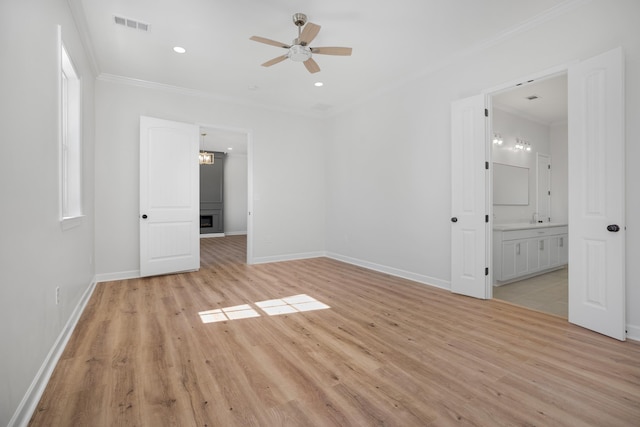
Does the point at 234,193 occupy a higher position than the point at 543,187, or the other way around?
the point at 234,193

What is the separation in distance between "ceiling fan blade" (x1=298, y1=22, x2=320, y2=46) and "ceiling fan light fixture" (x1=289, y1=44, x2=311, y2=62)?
0.06 metres

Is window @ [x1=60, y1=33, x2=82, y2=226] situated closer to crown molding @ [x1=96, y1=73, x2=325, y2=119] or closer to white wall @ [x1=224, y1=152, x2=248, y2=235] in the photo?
crown molding @ [x1=96, y1=73, x2=325, y2=119]

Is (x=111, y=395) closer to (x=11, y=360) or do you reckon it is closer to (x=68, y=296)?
(x=11, y=360)

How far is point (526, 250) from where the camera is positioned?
4.61 m

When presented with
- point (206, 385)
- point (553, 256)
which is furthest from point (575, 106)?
point (206, 385)

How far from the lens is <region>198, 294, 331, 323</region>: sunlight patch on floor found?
2.97 metres

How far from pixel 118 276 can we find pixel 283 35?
13.3 ft

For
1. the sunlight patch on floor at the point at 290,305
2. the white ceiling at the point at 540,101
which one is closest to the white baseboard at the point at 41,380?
the sunlight patch on floor at the point at 290,305

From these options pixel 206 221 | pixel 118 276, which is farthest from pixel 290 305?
pixel 206 221

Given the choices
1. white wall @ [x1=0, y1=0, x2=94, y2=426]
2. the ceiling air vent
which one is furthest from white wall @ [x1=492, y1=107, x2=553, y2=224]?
white wall @ [x1=0, y1=0, x2=94, y2=426]

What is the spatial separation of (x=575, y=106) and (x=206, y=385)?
3746 millimetres

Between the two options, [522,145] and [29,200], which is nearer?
[29,200]

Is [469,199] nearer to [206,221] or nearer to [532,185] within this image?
[532,185]

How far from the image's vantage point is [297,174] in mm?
6094
